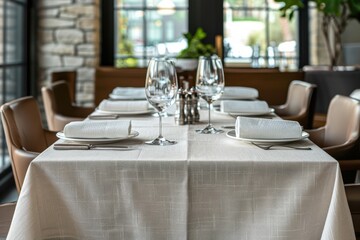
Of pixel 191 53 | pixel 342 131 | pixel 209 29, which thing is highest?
pixel 209 29

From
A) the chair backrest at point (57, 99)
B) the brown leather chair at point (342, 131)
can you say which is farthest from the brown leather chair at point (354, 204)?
the chair backrest at point (57, 99)

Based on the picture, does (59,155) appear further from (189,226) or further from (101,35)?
(101,35)

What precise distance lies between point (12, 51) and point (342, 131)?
11.0 feet

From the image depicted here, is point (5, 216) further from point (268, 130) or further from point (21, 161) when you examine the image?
point (268, 130)

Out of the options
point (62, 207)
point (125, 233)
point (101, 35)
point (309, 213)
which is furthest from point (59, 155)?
point (101, 35)

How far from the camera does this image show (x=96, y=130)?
6.47 feet

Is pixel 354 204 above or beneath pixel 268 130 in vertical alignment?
beneath

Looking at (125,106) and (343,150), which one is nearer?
(343,150)

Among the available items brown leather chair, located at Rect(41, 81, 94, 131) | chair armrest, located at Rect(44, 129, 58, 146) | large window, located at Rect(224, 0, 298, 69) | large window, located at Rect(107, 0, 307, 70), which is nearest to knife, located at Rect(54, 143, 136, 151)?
chair armrest, located at Rect(44, 129, 58, 146)

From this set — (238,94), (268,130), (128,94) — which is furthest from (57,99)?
(268,130)

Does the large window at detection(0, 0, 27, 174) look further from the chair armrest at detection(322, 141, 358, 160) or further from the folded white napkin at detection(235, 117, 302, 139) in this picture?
the folded white napkin at detection(235, 117, 302, 139)

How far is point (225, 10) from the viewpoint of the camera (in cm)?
648

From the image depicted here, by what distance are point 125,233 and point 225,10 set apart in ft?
16.7

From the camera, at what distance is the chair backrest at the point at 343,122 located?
252 centimetres
